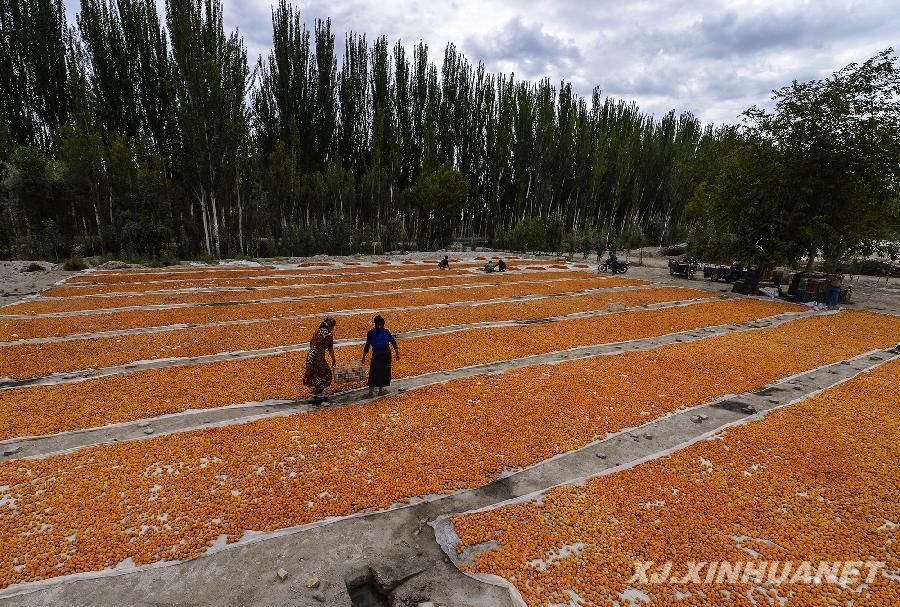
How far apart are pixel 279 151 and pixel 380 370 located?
37030mm

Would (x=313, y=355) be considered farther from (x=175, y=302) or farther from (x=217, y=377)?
(x=175, y=302)

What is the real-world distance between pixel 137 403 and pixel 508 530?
310 inches

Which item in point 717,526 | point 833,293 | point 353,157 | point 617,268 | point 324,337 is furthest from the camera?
point 353,157

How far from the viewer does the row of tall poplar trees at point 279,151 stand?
2978cm

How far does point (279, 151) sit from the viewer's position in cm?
3859

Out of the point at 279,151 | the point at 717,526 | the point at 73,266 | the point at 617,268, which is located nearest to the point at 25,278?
the point at 73,266

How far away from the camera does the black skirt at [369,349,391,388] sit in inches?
337

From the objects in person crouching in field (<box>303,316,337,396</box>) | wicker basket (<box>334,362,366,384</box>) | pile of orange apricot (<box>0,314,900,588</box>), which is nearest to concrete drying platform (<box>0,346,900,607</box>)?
pile of orange apricot (<box>0,314,900,588</box>)

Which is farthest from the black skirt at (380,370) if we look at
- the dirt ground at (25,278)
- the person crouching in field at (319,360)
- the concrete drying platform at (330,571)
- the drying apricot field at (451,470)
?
the dirt ground at (25,278)

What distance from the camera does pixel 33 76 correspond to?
3600cm

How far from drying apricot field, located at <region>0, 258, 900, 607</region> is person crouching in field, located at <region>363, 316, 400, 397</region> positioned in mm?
413

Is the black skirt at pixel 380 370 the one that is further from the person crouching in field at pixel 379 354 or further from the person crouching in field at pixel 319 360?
the person crouching in field at pixel 319 360

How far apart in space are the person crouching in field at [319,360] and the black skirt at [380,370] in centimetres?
84

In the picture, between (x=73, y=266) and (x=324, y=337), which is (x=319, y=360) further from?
(x=73, y=266)
